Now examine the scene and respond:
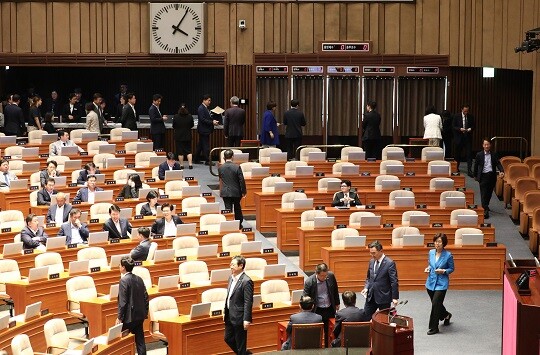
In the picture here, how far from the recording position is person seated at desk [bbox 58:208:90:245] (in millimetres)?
15383

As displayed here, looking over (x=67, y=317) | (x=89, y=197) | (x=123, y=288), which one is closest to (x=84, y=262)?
(x=67, y=317)

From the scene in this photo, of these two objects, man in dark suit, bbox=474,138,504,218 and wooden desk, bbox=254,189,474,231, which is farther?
man in dark suit, bbox=474,138,504,218

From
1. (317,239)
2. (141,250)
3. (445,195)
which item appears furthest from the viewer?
(445,195)

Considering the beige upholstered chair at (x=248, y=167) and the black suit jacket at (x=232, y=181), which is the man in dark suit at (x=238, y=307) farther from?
the beige upholstered chair at (x=248, y=167)

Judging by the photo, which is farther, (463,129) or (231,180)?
(463,129)

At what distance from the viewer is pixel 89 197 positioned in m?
17.1

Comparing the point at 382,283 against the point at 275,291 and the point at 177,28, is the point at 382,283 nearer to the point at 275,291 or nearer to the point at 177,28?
the point at 275,291

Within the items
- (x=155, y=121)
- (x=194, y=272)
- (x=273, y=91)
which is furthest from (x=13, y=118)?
(x=194, y=272)

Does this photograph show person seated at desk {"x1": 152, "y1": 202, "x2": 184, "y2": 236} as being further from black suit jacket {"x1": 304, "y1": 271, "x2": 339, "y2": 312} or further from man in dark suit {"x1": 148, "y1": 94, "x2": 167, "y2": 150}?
man in dark suit {"x1": 148, "y1": 94, "x2": 167, "y2": 150}

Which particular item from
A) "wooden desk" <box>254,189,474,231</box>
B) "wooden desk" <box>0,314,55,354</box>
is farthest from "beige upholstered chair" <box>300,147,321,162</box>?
→ "wooden desk" <box>0,314,55,354</box>

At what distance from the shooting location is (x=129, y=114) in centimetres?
2241

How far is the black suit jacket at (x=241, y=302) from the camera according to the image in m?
12.9

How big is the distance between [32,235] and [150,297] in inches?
87.1

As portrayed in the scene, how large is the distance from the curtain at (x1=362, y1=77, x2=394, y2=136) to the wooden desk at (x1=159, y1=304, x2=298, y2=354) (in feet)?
35.6
